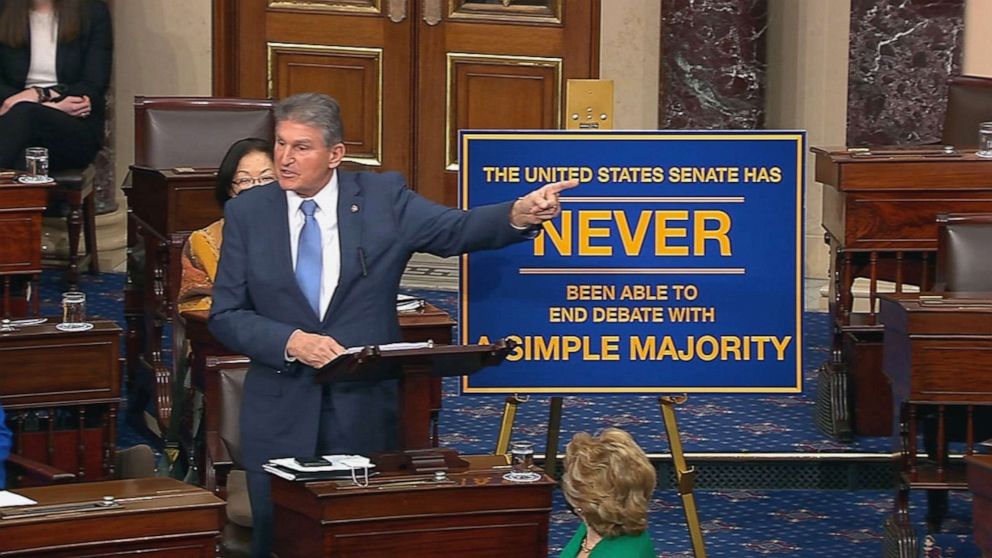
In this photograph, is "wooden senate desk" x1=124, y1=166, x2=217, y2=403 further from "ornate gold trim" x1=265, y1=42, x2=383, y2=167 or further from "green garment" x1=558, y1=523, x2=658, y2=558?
"green garment" x1=558, y1=523, x2=658, y2=558

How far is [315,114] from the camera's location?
15.9ft

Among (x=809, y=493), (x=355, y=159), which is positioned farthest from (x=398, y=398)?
(x=355, y=159)

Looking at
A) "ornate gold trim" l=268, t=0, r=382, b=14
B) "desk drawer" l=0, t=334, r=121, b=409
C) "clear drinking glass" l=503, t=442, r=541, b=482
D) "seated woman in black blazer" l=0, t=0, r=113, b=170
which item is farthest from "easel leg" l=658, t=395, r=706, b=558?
"ornate gold trim" l=268, t=0, r=382, b=14

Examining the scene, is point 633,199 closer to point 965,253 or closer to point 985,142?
point 965,253

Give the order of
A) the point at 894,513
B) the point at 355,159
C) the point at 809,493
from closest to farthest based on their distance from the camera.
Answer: the point at 894,513
the point at 809,493
the point at 355,159

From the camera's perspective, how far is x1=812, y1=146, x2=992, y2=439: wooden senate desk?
23.7 feet

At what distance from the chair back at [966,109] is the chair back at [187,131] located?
2.90 metres

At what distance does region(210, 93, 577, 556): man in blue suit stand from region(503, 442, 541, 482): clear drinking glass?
323 millimetres

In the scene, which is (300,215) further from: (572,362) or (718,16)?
(718,16)

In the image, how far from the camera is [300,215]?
191 inches

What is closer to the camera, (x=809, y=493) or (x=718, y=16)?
(x=809, y=493)

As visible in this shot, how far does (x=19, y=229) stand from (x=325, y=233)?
2462mm

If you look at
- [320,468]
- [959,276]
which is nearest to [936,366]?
[959,276]

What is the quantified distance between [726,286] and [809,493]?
159 centimetres
